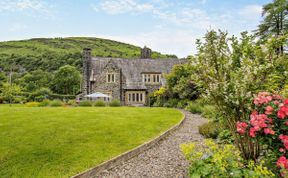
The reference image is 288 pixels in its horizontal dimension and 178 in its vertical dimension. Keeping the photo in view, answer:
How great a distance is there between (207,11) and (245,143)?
12959mm

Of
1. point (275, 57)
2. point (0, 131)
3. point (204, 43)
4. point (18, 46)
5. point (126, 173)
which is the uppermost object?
point (18, 46)

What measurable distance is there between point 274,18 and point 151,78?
57.7 ft

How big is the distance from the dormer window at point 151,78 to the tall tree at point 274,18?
14.7 metres

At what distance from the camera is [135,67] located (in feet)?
104

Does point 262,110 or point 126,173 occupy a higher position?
point 262,110

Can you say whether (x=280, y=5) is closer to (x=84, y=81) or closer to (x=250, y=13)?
(x=250, y=13)

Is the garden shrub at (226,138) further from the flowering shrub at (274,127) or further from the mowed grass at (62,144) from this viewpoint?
the flowering shrub at (274,127)

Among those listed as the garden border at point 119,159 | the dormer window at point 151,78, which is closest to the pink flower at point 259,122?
the garden border at point 119,159

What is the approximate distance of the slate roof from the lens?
30028mm

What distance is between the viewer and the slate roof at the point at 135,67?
3003 centimetres

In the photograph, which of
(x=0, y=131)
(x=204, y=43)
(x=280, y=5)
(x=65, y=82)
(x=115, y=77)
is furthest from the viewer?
(x=65, y=82)

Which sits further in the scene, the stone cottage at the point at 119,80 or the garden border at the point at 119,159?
the stone cottage at the point at 119,80

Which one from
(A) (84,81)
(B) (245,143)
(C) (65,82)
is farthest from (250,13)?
(C) (65,82)

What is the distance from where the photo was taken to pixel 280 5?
2388cm
